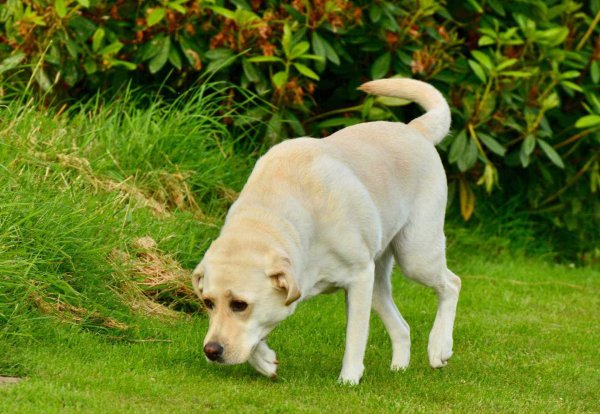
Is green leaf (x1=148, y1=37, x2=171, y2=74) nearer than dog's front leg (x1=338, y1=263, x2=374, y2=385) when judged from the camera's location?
No

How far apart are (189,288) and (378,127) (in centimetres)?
163

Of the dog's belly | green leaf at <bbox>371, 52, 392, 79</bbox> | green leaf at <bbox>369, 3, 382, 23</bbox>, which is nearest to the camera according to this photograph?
the dog's belly

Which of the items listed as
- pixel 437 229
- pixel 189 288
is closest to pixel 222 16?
pixel 189 288

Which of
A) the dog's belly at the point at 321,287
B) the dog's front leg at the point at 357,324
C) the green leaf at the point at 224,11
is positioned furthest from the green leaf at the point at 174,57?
the dog's front leg at the point at 357,324

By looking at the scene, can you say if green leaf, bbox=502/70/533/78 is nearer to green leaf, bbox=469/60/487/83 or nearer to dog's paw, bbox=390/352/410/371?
green leaf, bbox=469/60/487/83

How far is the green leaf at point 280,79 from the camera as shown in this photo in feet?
27.8

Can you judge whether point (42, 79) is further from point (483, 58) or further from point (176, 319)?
point (483, 58)

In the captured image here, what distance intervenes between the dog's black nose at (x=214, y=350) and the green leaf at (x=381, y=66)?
4.01 m

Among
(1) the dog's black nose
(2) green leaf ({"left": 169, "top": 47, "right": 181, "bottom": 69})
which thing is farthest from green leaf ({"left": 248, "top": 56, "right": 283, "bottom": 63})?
(1) the dog's black nose

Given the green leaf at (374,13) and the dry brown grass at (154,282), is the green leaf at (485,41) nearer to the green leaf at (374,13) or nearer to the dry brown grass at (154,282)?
the green leaf at (374,13)

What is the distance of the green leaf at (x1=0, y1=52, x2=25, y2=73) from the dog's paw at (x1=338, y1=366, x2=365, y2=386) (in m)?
3.66

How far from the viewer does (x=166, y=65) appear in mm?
9141

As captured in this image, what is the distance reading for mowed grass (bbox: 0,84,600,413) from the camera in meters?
5.42

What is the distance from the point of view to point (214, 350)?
5.31 meters
